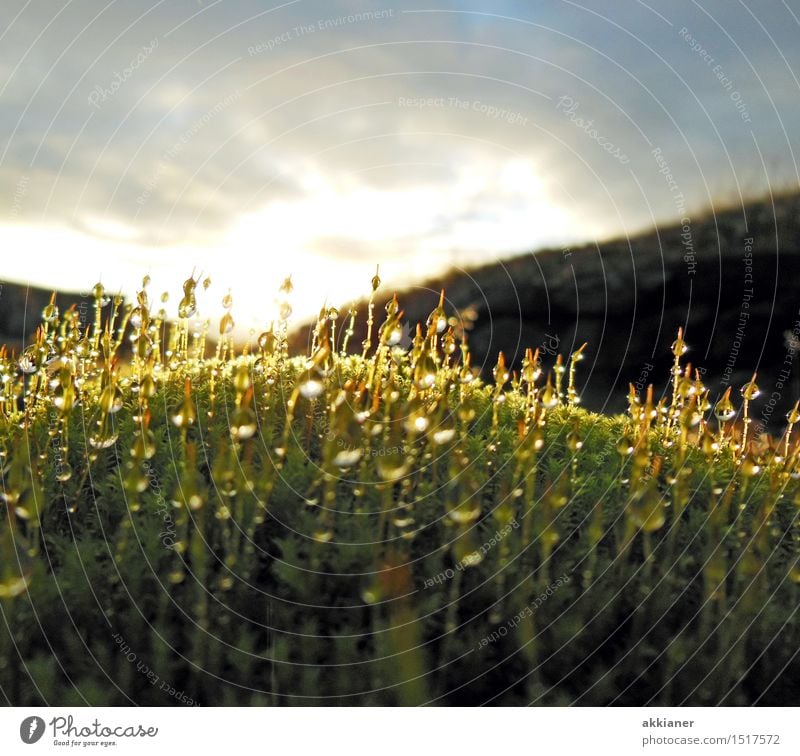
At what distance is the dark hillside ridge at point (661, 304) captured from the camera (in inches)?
120

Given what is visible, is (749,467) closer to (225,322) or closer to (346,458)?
(346,458)

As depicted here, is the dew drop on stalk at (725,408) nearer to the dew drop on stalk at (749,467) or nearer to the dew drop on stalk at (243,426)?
the dew drop on stalk at (749,467)

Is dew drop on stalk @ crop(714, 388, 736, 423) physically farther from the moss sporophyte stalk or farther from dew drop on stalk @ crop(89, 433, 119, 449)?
dew drop on stalk @ crop(89, 433, 119, 449)

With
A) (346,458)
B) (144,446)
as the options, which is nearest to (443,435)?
(346,458)

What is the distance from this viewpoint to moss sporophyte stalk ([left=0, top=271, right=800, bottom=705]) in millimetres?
1836

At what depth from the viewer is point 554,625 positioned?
6.39 ft

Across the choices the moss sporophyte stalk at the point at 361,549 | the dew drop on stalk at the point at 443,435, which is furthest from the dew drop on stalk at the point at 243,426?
the dew drop on stalk at the point at 443,435

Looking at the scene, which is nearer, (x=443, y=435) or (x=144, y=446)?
(x=144, y=446)

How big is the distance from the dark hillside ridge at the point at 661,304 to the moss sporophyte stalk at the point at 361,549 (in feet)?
2.23
